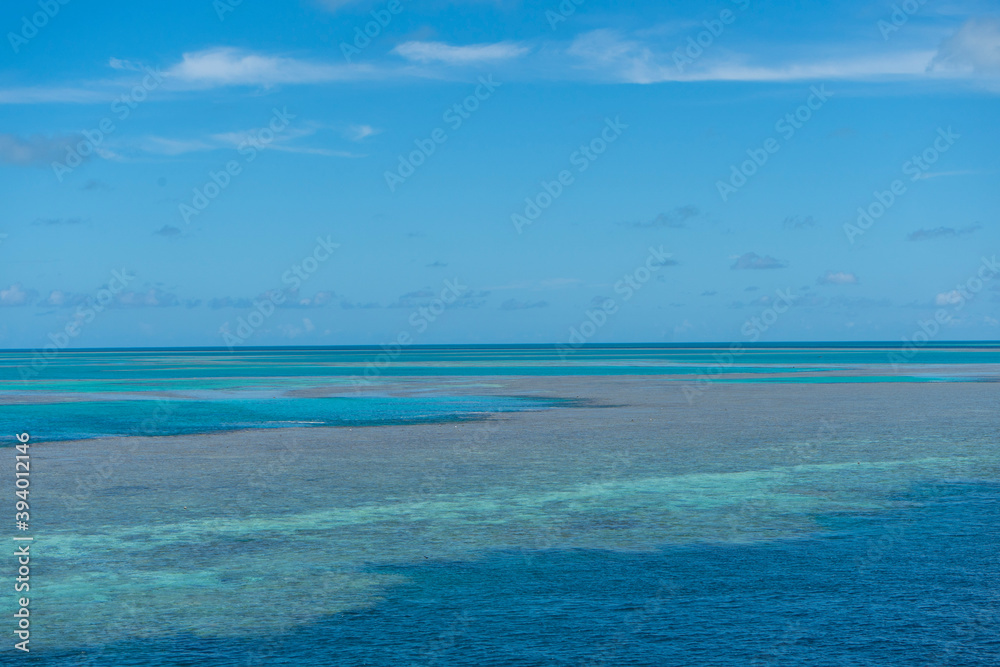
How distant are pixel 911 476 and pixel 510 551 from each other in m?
10.3

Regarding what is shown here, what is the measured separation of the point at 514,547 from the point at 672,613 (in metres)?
3.55

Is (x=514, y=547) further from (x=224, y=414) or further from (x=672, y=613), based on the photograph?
(x=224, y=414)

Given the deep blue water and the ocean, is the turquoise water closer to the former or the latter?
the ocean

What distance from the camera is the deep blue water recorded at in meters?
9.73

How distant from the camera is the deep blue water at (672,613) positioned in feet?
31.9

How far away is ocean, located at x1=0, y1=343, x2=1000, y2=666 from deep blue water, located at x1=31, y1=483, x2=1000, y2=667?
0.04 meters

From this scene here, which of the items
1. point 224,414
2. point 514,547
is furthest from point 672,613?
point 224,414

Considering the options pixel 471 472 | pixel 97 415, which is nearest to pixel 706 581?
pixel 471 472

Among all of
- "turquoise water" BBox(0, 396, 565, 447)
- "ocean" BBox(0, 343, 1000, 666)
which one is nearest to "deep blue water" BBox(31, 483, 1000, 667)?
"ocean" BBox(0, 343, 1000, 666)

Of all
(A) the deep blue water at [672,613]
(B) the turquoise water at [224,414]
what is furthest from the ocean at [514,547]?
(B) the turquoise water at [224,414]

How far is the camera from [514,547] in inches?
557

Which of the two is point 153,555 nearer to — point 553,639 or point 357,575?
point 357,575

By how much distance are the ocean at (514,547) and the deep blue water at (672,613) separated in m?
0.04

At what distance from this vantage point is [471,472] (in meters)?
21.4
